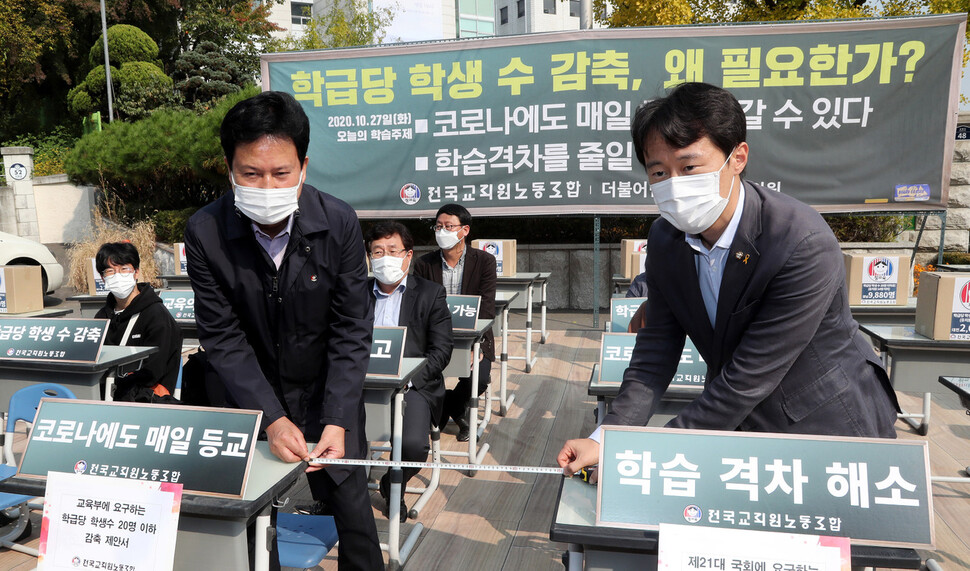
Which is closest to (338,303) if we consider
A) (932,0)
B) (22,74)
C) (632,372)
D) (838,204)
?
(632,372)

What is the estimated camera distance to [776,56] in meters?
6.54

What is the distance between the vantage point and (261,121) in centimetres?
149

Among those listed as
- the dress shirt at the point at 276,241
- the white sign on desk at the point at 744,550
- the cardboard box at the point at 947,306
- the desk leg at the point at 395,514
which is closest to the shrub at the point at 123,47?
the desk leg at the point at 395,514

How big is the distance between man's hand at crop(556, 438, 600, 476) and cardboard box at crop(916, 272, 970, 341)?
249 cm

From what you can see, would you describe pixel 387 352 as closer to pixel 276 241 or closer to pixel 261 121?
pixel 276 241

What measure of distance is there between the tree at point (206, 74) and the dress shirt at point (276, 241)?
59.0ft

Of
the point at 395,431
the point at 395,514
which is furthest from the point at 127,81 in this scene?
the point at 395,514

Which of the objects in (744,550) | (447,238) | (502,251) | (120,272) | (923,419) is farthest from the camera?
(502,251)

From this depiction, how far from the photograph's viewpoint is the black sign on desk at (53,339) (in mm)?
2969

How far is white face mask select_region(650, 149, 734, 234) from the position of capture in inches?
51.3

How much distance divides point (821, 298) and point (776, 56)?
20.6ft

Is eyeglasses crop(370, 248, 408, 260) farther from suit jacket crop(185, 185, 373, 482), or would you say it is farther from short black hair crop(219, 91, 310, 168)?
short black hair crop(219, 91, 310, 168)

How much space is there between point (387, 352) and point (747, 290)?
176 cm

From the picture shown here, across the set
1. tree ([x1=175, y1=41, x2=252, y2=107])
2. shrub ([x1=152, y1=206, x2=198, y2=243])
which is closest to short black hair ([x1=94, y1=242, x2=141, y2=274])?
shrub ([x1=152, y1=206, x2=198, y2=243])
